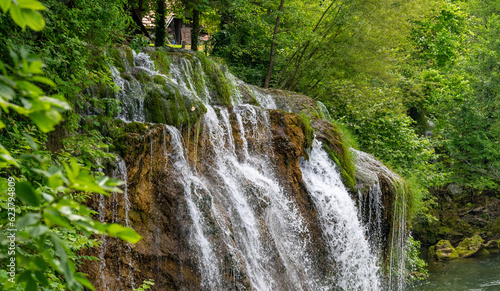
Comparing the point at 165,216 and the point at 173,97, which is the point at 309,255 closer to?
the point at 165,216

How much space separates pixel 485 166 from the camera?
62.3ft

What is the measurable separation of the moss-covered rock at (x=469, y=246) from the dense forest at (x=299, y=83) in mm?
783

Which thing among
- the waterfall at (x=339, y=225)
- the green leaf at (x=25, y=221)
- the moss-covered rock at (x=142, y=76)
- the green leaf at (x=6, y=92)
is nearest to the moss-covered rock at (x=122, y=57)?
the moss-covered rock at (x=142, y=76)

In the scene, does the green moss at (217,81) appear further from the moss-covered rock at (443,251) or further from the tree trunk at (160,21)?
the moss-covered rock at (443,251)

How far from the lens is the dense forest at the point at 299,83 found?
351cm

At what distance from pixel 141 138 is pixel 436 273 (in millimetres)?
12586

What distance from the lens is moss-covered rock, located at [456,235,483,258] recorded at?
54.7ft

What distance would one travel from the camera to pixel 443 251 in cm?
1670

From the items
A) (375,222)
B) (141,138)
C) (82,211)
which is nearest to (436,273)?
(375,222)

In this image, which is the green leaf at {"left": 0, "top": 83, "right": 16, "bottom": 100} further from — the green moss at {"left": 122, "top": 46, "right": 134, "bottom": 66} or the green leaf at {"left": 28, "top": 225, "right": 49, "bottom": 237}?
the green moss at {"left": 122, "top": 46, "right": 134, "bottom": 66}

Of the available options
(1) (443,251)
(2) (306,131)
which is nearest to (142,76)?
(2) (306,131)

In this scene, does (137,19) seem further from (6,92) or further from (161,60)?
(6,92)

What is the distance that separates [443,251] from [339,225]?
32.1 feet

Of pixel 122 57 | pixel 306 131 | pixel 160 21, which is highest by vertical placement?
pixel 160 21
